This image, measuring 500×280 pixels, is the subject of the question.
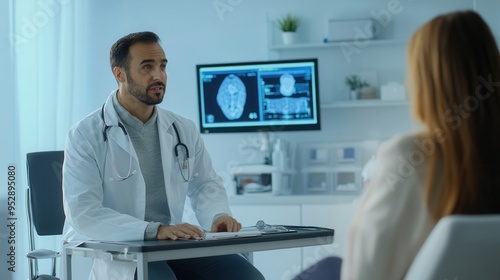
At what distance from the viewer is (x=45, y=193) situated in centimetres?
317

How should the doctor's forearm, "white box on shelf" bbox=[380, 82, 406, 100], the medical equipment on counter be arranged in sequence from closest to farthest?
the doctor's forearm, the medical equipment on counter, "white box on shelf" bbox=[380, 82, 406, 100]

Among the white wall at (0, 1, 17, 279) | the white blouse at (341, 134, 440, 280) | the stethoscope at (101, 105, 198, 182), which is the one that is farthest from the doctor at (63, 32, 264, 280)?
the white blouse at (341, 134, 440, 280)

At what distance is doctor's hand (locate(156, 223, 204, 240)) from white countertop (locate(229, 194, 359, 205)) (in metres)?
1.97

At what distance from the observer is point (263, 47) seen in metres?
4.78

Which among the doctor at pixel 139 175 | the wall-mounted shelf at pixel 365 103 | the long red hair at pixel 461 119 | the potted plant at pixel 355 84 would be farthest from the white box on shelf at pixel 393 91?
the long red hair at pixel 461 119

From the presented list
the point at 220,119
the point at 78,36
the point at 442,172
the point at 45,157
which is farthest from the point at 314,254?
the point at 442,172

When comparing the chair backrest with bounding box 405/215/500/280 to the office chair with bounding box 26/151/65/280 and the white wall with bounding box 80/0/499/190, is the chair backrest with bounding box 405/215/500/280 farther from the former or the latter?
the white wall with bounding box 80/0/499/190

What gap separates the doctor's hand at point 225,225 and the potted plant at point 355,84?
7.07 ft

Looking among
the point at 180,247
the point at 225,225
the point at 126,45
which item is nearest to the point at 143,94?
the point at 126,45

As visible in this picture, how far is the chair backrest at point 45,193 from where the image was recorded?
3.17 m

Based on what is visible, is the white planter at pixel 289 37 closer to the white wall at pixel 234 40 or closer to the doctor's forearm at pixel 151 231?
the white wall at pixel 234 40

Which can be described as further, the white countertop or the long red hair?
the white countertop

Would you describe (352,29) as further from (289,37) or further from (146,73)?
(146,73)

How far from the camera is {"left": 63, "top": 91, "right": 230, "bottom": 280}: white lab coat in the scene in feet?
8.12
